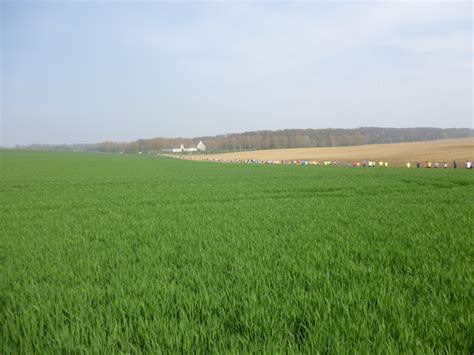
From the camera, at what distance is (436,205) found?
11.5 m

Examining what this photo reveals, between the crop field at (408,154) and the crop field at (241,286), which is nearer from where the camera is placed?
the crop field at (241,286)

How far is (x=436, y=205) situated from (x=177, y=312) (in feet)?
36.9

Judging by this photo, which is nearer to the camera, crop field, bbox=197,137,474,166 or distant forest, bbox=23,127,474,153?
crop field, bbox=197,137,474,166

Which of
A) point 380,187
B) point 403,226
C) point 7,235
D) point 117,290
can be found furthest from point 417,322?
point 380,187

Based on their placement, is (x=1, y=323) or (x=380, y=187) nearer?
(x=1, y=323)

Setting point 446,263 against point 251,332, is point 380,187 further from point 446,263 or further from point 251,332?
point 251,332

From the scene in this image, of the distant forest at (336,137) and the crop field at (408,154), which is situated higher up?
the distant forest at (336,137)

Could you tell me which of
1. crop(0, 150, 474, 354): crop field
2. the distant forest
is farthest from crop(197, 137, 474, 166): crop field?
the distant forest

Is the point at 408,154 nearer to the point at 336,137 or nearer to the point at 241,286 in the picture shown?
the point at 241,286

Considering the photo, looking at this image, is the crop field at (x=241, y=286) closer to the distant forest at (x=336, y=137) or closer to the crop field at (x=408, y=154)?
the crop field at (x=408, y=154)

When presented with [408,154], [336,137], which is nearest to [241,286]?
[408,154]

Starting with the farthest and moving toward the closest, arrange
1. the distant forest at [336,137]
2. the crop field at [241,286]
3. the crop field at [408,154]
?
1. the distant forest at [336,137]
2. the crop field at [408,154]
3. the crop field at [241,286]

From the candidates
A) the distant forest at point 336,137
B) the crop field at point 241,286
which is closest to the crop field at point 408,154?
the crop field at point 241,286

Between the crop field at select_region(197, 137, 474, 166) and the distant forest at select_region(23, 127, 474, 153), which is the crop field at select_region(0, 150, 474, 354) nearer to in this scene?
the crop field at select_region(197, 137, 474, 166)
